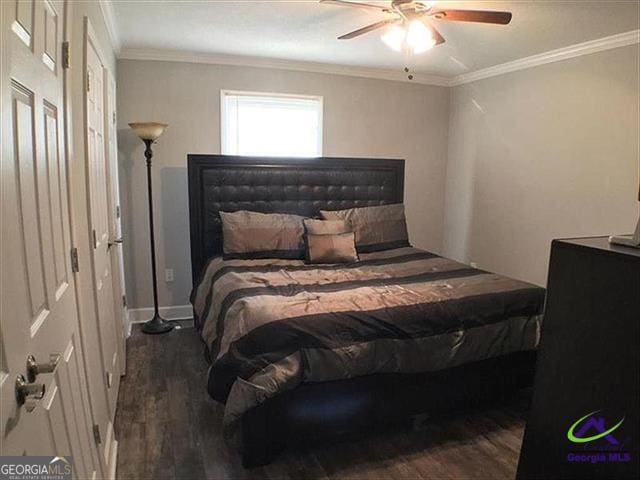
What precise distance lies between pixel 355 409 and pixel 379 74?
3.43 m

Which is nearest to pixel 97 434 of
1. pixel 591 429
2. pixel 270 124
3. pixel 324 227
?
pixel 591 429

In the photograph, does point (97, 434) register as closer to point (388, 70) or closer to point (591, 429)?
point (591, 429)

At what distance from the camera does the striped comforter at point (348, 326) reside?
81.6 inches

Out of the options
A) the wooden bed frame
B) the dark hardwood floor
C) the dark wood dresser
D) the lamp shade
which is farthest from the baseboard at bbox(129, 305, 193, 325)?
the dark wood dresser

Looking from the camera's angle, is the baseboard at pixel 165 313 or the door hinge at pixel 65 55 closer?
the door hinge at pixel 65 55

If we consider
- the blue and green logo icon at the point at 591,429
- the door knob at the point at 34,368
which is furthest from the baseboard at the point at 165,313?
the blue and green logo icon at the point at 591,429

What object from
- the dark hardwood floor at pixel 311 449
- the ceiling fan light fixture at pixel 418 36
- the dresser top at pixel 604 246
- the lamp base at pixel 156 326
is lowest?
the dark hardwood floor at pixel 311 449

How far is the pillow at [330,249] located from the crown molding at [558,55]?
2240mm

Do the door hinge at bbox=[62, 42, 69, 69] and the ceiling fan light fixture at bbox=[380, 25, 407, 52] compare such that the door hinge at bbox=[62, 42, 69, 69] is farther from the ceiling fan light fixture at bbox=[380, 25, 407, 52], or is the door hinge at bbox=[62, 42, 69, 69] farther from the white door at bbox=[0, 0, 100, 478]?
the ceiling fan light fixture at bbox=[380, 25, 407, 52]

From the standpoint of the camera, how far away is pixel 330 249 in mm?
3480

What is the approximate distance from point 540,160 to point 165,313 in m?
3.71

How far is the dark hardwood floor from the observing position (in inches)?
→ 82.8

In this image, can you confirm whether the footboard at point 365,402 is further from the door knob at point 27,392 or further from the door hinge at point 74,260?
the door knob at point 27,392

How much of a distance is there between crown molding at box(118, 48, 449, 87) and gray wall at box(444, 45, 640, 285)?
1.52 feet
